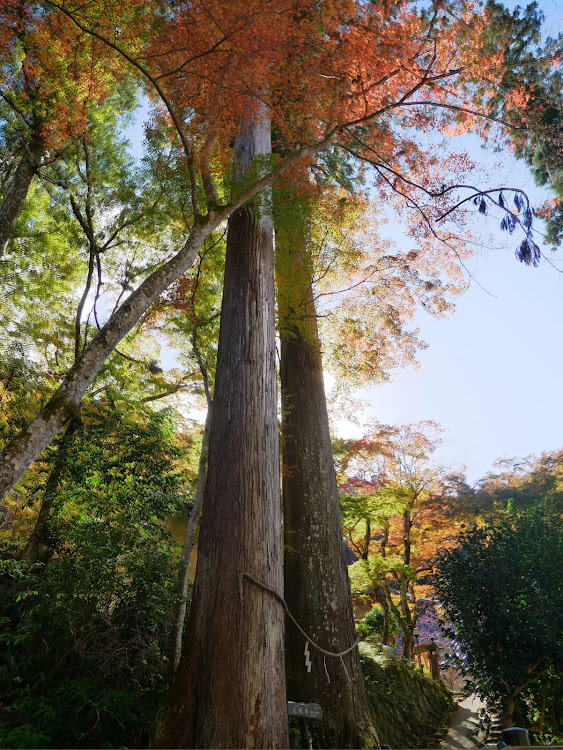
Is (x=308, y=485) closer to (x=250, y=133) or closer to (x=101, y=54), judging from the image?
(x=250, y=133)

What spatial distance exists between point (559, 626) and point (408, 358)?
19.1 feet

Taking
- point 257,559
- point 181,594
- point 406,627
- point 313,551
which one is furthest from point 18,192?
point 406,627

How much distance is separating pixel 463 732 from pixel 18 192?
39.7ft

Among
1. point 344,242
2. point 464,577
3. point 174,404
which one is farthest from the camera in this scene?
point 174,404

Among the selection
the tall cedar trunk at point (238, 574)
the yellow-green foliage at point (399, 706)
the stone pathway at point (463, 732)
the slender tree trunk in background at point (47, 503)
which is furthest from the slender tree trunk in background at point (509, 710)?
the slender tree trunk in background at point (47, 503)

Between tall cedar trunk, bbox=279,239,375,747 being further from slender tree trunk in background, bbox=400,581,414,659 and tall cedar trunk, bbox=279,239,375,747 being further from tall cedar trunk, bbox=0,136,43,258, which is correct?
slender tree trunk in background, bbox=400,581,414,659

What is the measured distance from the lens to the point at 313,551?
5453mm

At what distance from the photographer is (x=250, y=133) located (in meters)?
6.09

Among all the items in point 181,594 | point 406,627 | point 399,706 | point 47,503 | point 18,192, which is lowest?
point 399,706

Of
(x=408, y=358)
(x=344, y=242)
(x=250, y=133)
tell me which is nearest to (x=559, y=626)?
(x=408, y=358)

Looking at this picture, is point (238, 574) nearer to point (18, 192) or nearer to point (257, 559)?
point (257, 559)

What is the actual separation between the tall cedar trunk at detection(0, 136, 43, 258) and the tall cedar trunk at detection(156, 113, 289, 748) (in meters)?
4.34

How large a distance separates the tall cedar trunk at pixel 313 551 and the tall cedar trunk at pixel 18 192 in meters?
4.28

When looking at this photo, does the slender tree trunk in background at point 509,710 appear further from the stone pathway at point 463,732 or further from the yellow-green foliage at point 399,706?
the yellow-green foliage at point 399,706
